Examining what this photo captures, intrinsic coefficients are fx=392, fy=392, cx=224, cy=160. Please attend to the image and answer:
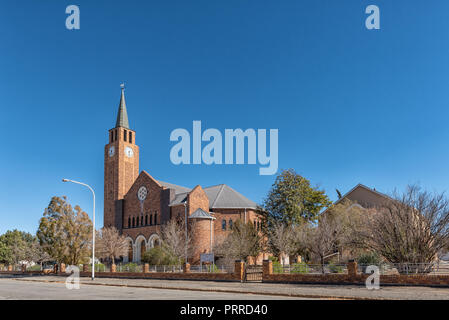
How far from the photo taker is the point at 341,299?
1540 centimetres

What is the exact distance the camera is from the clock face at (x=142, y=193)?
189 ft

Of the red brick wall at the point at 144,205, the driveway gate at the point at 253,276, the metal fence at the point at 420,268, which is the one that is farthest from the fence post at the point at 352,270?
the red brick wall at the point at 144,205

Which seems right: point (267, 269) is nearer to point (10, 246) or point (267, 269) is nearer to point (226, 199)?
point (226, 199)

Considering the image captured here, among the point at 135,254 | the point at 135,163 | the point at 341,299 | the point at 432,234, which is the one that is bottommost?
the point at 135,254

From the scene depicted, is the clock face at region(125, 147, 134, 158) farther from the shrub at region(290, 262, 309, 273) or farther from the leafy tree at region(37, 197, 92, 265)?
the shrub at region(290, 262, 309, 273)

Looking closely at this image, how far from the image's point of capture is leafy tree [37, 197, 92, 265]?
41.0 meters

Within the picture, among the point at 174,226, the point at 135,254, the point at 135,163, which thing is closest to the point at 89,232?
the point at 174,226

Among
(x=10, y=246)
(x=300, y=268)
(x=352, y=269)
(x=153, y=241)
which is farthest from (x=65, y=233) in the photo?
(x=10, y=246)

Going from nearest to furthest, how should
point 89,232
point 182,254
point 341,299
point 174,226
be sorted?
1. point 341,299
2. point 89,232
3. point 182,254
4. point 174,226

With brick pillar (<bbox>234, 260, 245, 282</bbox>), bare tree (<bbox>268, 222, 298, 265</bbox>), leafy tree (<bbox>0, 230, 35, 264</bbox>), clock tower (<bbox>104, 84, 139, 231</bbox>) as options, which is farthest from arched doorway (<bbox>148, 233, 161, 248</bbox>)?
leafy tree (<bbox>0, 230, 35, 264</bbox>)

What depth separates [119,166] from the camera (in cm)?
6319

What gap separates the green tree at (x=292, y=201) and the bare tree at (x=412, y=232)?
18.9 metres
